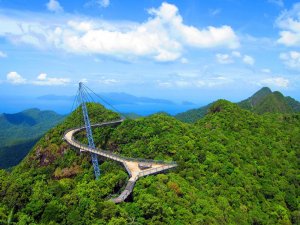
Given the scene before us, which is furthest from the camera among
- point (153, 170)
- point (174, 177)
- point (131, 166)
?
point (131, 166)

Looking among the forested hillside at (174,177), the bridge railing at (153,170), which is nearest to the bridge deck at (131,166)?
the bridge railing at (153,170)

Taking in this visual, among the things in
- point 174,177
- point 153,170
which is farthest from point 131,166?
point 174,177

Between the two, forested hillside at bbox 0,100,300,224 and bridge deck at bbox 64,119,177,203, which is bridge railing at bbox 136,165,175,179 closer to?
bridge deck at bbox 64,119,177,203

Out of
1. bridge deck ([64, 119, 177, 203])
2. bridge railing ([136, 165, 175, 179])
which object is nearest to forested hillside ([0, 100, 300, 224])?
bridge deck ([64, 119, 177, 203])

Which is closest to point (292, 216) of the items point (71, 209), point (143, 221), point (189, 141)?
point (189, 141)

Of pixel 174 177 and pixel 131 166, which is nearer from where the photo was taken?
pixel 174 177

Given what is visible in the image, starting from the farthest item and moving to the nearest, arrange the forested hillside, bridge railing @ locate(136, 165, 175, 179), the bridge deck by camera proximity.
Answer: bridge railing @ locate(136, 165, 175, 179) → the bridge deck → the forested hillside

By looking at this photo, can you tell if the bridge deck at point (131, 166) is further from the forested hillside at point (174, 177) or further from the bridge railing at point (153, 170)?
the forested hillside at point (174, 177)

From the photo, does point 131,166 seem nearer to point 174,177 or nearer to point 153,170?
point 153,170
